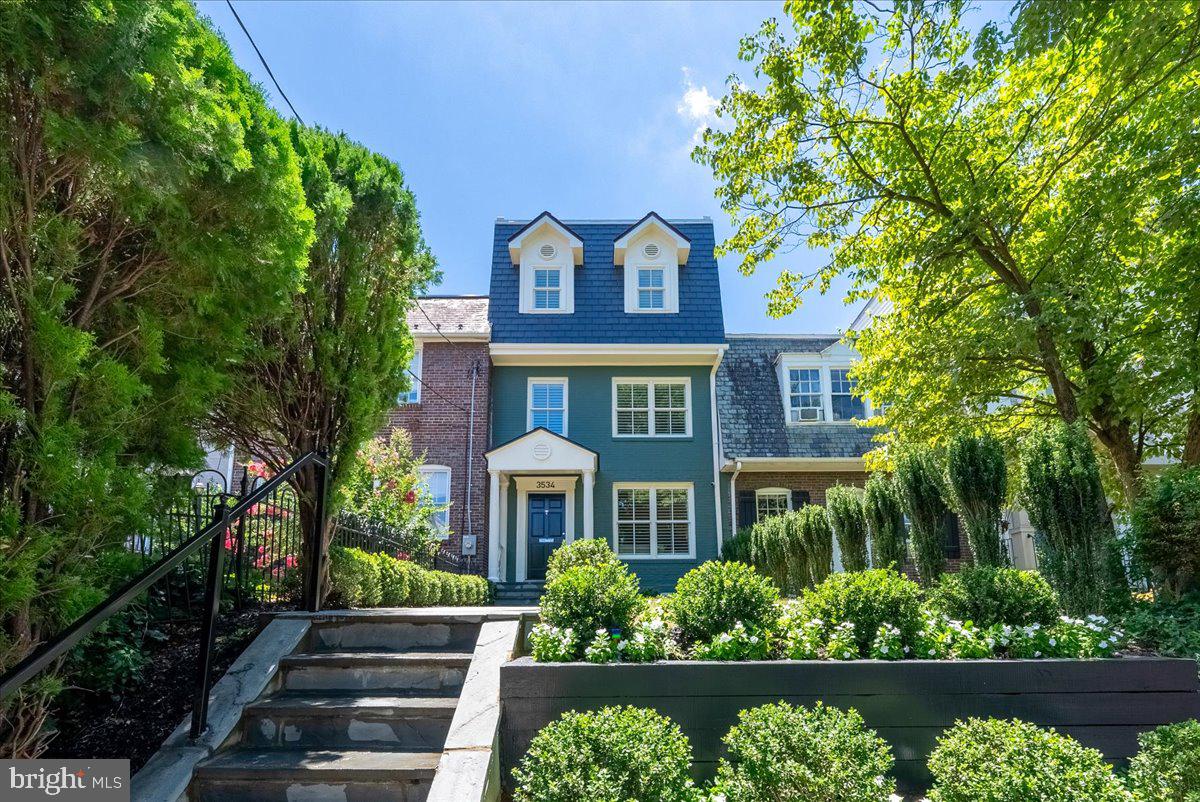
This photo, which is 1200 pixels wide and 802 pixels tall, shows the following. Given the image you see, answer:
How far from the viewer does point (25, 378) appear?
2.61m

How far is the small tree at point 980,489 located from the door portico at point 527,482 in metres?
9.64

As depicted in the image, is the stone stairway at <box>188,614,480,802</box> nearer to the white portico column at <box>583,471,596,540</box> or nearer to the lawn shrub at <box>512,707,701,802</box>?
the lawn shrub at <box>512,707,701,802</box>

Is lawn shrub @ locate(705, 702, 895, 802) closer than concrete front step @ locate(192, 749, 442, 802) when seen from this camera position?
Yes

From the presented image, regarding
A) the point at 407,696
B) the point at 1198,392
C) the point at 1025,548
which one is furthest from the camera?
the point at 1025,548

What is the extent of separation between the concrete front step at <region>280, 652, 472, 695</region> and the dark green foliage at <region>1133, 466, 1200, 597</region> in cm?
544

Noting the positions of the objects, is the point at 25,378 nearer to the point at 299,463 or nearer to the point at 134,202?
the point at 134,202

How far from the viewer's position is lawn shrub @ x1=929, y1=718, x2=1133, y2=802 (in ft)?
8.47

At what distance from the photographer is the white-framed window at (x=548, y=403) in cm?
1638

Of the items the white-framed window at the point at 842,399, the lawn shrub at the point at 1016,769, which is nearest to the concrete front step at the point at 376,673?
the lawn shrub at the point at 1016,769

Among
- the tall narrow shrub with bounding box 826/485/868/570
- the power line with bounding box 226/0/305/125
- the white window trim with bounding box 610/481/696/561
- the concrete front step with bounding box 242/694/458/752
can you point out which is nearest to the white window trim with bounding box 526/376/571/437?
the white window trim with bounding box 610/481/696/561

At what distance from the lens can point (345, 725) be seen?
3.68 metres

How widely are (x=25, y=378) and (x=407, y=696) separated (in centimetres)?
257

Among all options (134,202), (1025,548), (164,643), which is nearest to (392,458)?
(164,643)

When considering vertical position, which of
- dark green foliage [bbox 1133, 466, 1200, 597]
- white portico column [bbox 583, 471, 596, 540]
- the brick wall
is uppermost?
the brick wall
